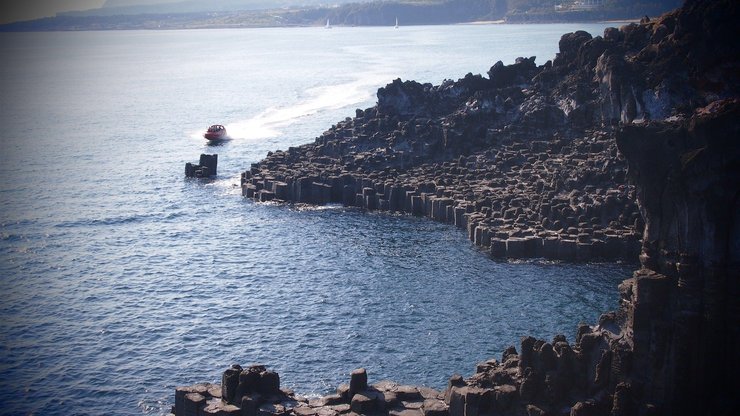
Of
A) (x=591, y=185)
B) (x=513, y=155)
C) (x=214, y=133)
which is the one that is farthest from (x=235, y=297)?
(x=214, y=133)

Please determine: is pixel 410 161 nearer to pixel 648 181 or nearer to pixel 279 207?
pixel 279 207

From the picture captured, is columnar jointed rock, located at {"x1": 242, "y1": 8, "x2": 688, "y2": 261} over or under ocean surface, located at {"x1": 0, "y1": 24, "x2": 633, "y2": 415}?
over

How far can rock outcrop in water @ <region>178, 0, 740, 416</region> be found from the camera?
168 feet

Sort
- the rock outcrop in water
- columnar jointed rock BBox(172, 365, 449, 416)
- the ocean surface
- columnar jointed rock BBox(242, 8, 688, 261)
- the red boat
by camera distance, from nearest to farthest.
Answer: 1. the rock outcrop in water
2. columnar jointed rock BBox(172, 365, 449, 416)
3. the ocean surface
4. columnar jointed rock BBox(242, 8, 688, 261)
5. the red boat

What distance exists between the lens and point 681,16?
357 ft

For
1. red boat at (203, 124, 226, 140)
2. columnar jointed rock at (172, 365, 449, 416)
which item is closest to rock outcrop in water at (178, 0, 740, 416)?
columnar jointed rock at (172, 365, 449, 416)

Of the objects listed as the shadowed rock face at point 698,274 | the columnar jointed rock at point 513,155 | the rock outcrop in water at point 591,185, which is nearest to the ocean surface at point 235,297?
the columnar jointed rock at point 513,155

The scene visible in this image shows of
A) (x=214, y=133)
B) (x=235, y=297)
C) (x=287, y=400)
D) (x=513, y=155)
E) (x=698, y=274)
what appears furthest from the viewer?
(x=214, y=133)

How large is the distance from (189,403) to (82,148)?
12948 centimetres

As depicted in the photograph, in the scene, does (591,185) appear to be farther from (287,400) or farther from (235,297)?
(287,400)

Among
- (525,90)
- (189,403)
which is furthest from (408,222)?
(189,403)

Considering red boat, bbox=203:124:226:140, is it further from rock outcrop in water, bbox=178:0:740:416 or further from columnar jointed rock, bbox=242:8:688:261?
columnar jointed rock, bbox=242:8:688:261

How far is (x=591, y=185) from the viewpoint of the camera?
106688mm

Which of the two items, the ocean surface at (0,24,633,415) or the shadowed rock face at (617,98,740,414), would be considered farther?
the ocean surface at (0,24,633,415)
